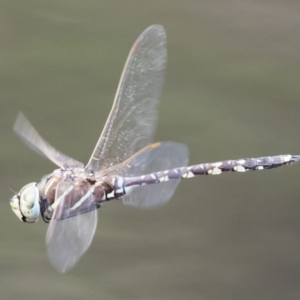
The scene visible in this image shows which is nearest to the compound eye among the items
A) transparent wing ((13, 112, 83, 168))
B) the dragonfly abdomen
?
transparent wing ((13, 112, 83, 168))

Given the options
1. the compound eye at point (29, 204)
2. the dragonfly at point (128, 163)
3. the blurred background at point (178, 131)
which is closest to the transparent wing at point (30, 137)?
the dragonfly at point (128, 163)

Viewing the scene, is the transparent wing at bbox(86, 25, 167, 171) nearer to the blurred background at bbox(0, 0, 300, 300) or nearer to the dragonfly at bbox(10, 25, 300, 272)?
the dragonfly at bbox(10, 25, 300, 272)

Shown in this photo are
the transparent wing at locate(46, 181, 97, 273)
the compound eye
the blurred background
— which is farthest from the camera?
the blurred background

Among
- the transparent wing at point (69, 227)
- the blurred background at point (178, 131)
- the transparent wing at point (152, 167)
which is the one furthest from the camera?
the blurred background at point (178, 131)

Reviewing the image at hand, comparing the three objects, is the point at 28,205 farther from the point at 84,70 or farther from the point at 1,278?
the point at 84,70

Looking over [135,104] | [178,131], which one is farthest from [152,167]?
[178,131]

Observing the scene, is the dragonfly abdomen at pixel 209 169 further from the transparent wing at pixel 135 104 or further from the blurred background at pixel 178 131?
the blurred background at pixel 178 131

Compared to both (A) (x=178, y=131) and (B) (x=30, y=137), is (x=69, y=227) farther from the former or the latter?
(A) (x=178, y=131)
